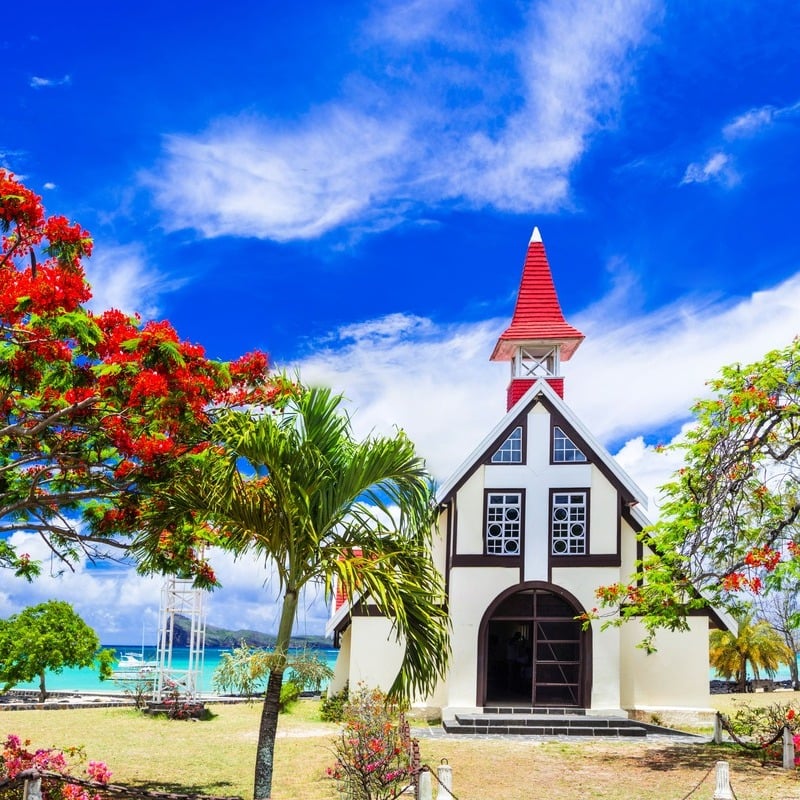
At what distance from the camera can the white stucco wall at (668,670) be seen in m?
23.8

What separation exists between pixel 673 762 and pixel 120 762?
952 centimetres

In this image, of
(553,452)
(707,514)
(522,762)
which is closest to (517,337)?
(553,452)

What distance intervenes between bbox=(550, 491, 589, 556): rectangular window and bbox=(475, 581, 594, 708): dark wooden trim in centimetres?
96

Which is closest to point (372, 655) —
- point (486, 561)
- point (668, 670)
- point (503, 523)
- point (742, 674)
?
point (486, 561)

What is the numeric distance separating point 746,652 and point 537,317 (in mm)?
21652

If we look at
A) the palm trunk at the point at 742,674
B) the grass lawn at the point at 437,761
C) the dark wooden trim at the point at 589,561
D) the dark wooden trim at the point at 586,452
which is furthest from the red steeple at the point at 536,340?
the palm trunk at the point at 742,674

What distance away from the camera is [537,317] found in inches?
1097

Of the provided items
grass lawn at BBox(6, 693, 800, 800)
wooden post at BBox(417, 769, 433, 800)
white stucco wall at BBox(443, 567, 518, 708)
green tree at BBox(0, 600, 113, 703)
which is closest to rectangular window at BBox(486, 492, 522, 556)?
white stucco wall at BBox(443, 567, 518, 708)

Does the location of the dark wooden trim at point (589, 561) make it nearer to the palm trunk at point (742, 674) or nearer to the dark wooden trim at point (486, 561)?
the dark wooden trim at point (486, 561)

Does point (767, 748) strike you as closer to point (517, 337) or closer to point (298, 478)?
point (298, 478)

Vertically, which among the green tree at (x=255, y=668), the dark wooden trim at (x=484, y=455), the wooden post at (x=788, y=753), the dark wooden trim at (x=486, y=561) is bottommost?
the wooden post at (x=788, y=753)

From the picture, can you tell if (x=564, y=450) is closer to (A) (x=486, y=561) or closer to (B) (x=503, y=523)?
(B) (x=503, y=523)

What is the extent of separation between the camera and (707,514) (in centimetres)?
1661

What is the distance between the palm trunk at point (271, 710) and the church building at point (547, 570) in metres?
12.1
